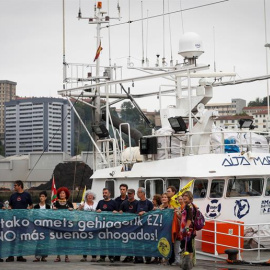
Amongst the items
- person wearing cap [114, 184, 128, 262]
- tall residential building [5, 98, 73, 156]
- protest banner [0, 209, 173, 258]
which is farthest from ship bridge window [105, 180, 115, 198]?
tall residential building [5, 98, 73, 156]

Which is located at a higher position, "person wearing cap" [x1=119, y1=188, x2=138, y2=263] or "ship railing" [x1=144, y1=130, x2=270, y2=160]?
"ship railing" [x1=144, y1=130, x2=270, y2=160]

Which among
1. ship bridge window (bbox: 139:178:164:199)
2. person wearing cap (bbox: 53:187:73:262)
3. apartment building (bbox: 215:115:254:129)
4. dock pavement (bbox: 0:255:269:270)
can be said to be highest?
apartment building (bbox: 215:115:254:129)

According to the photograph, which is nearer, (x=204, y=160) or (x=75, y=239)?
(x=75, y=239)

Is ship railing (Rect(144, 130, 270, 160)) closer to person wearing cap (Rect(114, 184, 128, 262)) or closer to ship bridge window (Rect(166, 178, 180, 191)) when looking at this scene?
ship bridge window (Rect(166, 178, 180, 191))

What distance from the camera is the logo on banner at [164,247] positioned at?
17.3 m

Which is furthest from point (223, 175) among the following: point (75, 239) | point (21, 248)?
point (21, 248)

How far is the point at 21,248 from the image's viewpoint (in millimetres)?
17609

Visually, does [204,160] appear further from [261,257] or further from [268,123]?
[268,123]

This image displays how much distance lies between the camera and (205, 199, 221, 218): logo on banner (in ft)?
63.7

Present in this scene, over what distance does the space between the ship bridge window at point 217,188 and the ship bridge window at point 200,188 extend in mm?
184

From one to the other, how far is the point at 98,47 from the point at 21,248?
1200 centimetres

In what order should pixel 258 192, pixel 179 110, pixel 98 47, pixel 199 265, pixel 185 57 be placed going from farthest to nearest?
pixel 98 47, pixel 185 57, pixel 179 110, pixel 258 192, pixel 199 265

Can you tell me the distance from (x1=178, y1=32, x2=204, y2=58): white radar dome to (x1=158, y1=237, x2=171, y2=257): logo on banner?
9.11 m

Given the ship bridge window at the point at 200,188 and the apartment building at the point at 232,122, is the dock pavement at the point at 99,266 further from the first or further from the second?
the apartment building at the point at 232,122
